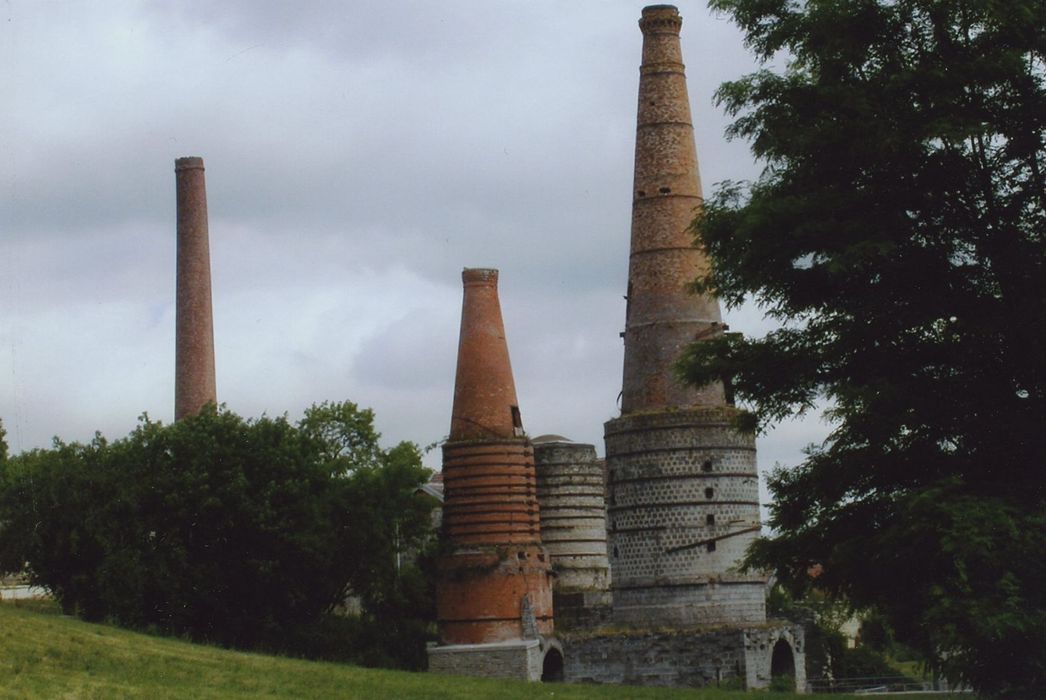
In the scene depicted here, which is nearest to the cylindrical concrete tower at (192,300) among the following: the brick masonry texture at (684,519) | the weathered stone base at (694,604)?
the brick masonry texture at (684,519)

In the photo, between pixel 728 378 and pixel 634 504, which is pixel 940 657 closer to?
pixel 728 378

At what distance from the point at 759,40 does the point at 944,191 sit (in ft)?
8.36

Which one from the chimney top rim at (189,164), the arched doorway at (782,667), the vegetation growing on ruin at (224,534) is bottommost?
the arched doorway at (782,667)

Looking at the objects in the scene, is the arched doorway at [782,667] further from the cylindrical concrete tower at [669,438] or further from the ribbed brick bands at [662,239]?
the ribbed brick bands at [662,239]

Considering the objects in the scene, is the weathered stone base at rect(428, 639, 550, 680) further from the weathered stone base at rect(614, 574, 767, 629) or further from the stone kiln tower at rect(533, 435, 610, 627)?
the stone kiln tower at rect(533, 435, 610, 627)

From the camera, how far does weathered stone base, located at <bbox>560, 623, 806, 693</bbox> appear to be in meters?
31.7

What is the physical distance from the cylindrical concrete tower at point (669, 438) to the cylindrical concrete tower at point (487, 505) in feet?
6.32

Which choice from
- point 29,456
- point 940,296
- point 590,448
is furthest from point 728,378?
point 29,456

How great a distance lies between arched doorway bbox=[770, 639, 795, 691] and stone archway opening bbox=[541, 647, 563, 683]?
4.36 m

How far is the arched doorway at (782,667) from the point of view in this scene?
3253 centimetres

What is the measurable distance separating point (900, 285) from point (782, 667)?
19695 mm

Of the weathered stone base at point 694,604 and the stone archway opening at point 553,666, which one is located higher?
the weathered stone base at point 694,604

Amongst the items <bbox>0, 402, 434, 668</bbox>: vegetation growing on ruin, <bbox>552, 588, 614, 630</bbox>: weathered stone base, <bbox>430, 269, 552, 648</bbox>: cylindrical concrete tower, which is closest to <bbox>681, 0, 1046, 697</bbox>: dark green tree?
<bbox>430, 269, 552, 648</bbox>: cylindrical concrete tower

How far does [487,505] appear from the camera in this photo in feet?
109
